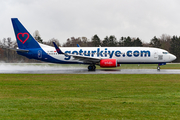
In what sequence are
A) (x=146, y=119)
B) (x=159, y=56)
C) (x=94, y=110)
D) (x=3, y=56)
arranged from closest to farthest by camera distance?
1. (x=146, y=119)
2. (x=94, y=110)
3. (x=159, y=56)
4. (x=3, y=56)

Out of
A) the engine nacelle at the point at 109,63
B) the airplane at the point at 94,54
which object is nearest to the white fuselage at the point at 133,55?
the airplane at the point at 94,54

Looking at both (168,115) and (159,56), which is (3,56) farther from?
(168,115)

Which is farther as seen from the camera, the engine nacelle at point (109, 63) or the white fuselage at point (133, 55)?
the white fuselage at point (133, 55)

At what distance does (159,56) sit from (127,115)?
25.7 meters

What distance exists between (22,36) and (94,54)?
10.6 meters

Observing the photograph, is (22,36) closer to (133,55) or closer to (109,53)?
(109,53)

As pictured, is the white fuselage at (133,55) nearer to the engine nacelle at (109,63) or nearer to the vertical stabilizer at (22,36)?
the engine nacelle at (109,63)

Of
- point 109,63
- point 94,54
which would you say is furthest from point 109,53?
point 109,63

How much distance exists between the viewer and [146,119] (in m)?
6.69

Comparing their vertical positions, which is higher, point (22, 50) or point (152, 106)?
point (22, 50)

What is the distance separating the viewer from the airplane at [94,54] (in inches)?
1228

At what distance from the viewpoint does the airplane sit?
31188 mm

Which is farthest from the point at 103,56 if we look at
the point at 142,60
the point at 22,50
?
the point at 22,50

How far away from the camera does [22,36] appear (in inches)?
1303
